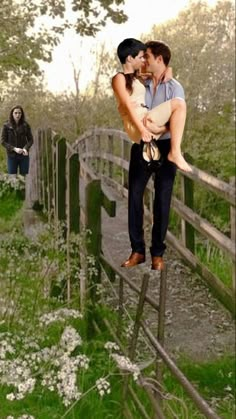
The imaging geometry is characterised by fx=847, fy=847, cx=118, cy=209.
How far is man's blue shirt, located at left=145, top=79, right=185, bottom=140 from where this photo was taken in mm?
1543

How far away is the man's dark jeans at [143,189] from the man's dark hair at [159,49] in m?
0.16

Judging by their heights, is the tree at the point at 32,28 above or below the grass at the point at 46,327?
above

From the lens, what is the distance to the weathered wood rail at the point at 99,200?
4.14 meters

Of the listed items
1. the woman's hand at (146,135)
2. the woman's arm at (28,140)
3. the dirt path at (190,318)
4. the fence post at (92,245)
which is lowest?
the dirt path at (190,318)

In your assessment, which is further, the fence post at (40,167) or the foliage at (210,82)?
the foliage at (210,82)

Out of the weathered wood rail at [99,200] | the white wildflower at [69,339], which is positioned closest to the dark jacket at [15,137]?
the weathered wood rail at [99,200]

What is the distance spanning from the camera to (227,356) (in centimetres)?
802

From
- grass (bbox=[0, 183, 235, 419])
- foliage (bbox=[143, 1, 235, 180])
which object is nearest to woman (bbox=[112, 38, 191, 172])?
grass (bbox=[0, 183, 235, 419])

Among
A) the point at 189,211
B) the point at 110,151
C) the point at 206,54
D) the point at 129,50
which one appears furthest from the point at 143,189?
the point at 206,54

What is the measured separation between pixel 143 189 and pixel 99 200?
4.68m

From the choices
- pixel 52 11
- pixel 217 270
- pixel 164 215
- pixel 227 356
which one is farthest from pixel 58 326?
pixel 164 215

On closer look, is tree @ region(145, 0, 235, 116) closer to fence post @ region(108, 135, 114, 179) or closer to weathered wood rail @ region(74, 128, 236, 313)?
fence post @ region(108, 135, 114, 179)

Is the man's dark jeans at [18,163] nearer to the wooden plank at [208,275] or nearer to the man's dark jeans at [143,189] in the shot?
the man's dark jeans at [143,189]

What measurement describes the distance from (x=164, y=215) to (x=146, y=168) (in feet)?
0.33
